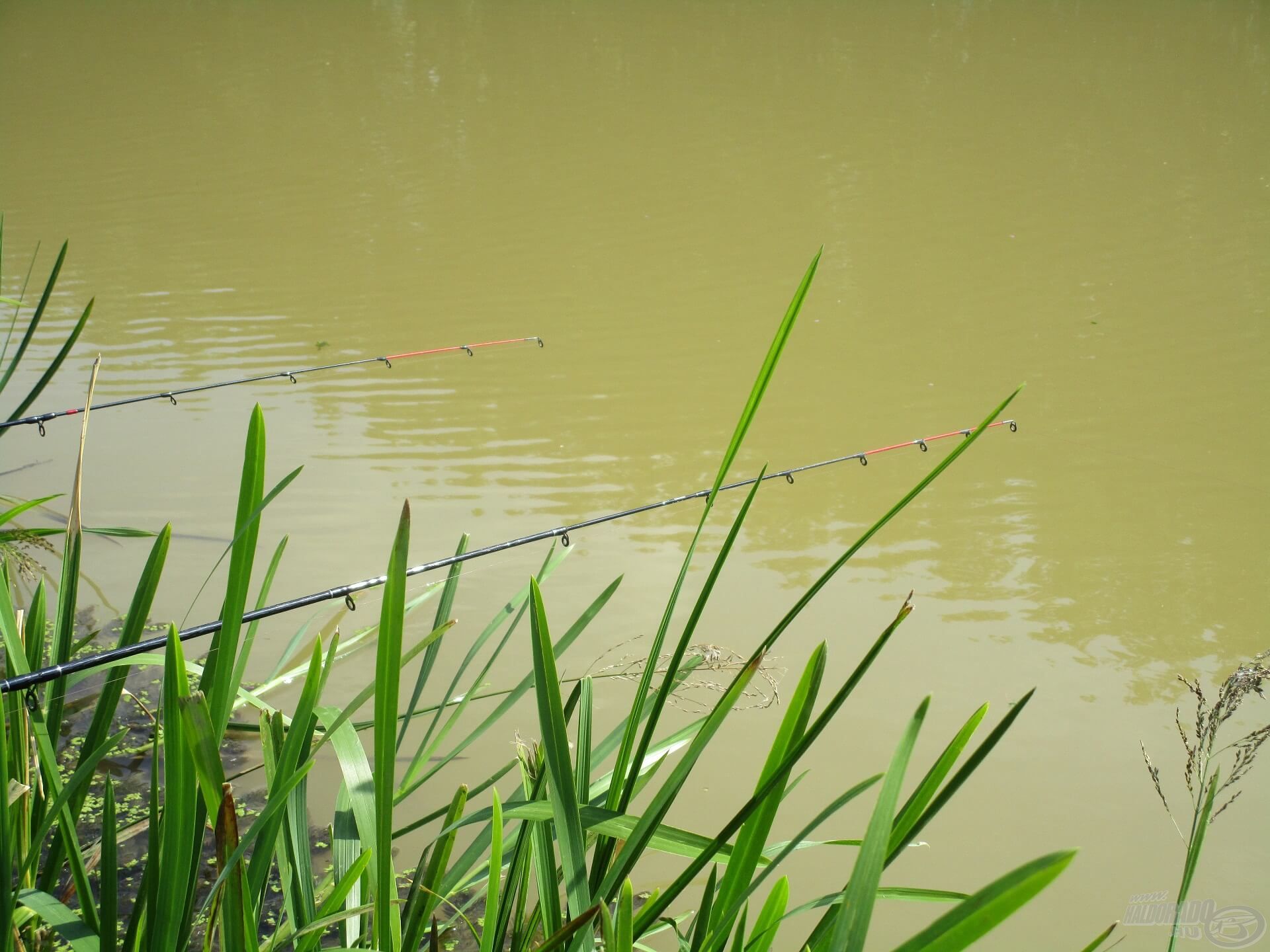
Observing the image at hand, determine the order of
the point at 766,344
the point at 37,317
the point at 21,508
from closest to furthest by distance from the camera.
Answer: the point at 21,508 < the point at 37,317 < the point at 766,344

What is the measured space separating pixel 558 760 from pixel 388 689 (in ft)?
0.52

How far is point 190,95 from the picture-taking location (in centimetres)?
852

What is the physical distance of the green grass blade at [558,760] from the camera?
737mm

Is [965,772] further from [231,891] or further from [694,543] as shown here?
[231,891]

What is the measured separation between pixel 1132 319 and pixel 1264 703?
246 centimetres

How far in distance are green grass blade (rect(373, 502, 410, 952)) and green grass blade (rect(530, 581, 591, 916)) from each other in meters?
0.10

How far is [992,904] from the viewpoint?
0.50 m

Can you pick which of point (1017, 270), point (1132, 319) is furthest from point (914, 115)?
point (1132, 319)

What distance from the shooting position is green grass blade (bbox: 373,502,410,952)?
607 millimetres

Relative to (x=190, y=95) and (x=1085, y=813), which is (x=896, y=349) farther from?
(x=190, y=95)

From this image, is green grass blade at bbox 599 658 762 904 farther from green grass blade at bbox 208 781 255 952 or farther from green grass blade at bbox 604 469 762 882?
green grass blade at bbox 208 781 255 952

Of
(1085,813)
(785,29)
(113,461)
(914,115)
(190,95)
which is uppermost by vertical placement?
(785,29)

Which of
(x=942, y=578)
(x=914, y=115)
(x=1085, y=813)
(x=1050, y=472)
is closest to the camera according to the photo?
(x=1085, y=813)

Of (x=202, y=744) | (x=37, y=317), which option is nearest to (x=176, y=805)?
(x=202, y=744)
